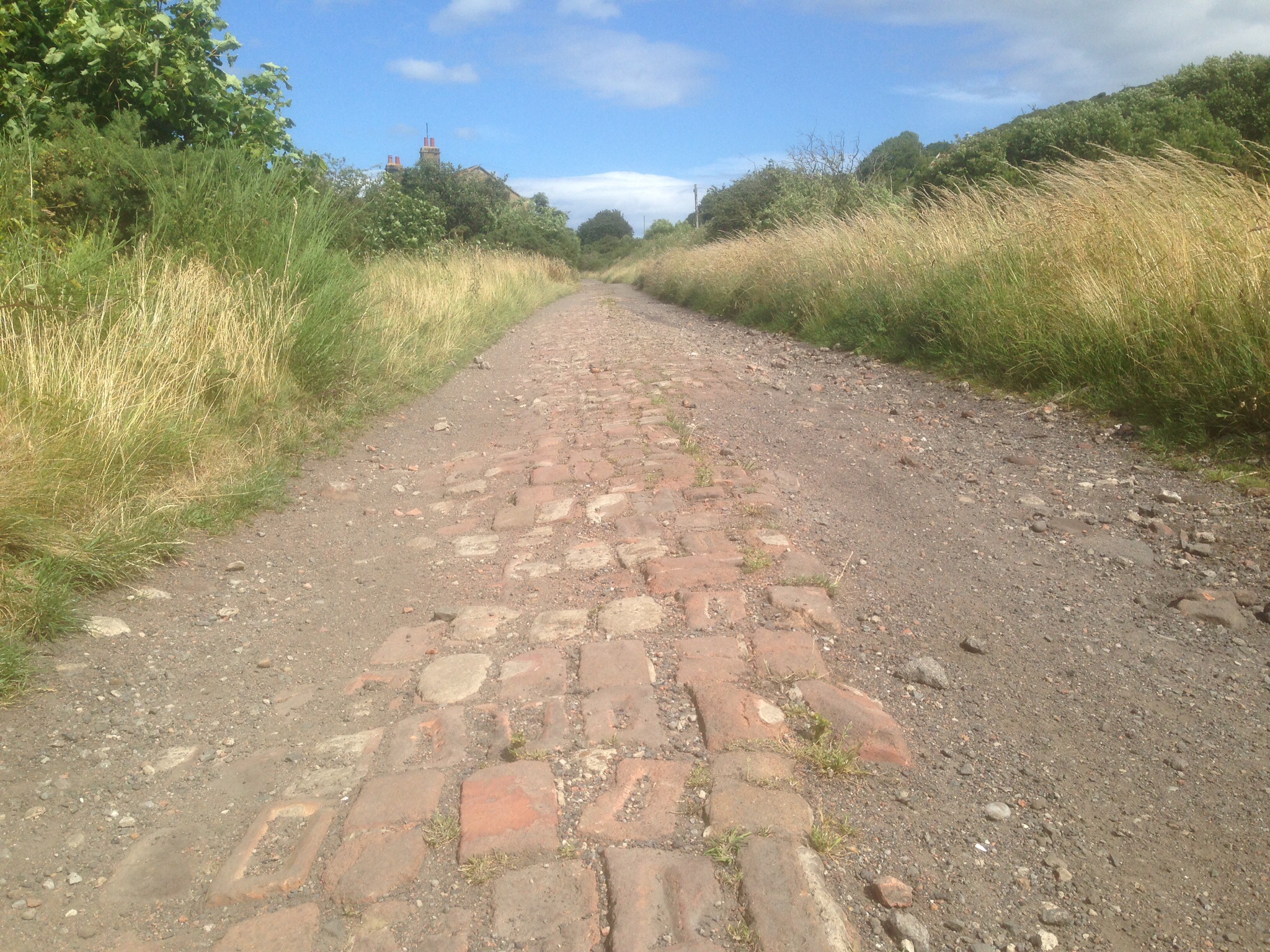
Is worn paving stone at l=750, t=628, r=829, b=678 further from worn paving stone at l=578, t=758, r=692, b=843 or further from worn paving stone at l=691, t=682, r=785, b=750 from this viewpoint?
worn paving stone at l=578, t=758, r=692, b=843

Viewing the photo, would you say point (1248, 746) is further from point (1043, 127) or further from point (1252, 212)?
point (1043, 127)

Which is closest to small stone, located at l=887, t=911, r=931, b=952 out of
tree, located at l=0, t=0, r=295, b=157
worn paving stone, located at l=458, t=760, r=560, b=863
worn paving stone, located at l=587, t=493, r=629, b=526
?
worn paving stone, located at l=458, t=760, r=560, b=863

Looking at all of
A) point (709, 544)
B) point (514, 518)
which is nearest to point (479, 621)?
point (709, 544)

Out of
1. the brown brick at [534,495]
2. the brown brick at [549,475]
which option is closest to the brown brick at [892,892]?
the brown brick at [534,495]

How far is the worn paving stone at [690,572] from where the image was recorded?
347cm

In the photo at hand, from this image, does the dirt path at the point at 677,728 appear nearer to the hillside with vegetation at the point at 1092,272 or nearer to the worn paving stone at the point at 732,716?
the worn paving stone at the point at 732,716

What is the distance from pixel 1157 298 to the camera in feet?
18.0

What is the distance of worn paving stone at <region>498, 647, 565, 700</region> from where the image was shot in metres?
2.81

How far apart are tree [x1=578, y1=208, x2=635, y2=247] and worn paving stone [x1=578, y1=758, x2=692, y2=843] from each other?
89.8m

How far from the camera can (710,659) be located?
2.91 metres

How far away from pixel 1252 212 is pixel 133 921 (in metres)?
6.56

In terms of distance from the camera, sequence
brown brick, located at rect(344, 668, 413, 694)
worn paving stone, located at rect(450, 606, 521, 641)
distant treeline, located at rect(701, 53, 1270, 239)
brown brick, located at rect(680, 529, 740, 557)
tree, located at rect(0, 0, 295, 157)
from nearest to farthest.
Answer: brown brick, located at rect(344, 668, 413, 694), worn paving stone, located at rect(450, 606, 521, 641), brown brick, located at rect(680, 529, 740, 557), tree, located at rect(0, 0, 295, 157), distant treeline, located at rect(701, 53, 1270, 239)

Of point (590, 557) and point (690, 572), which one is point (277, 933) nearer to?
point (690, 572)

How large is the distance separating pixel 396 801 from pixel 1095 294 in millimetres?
5832
